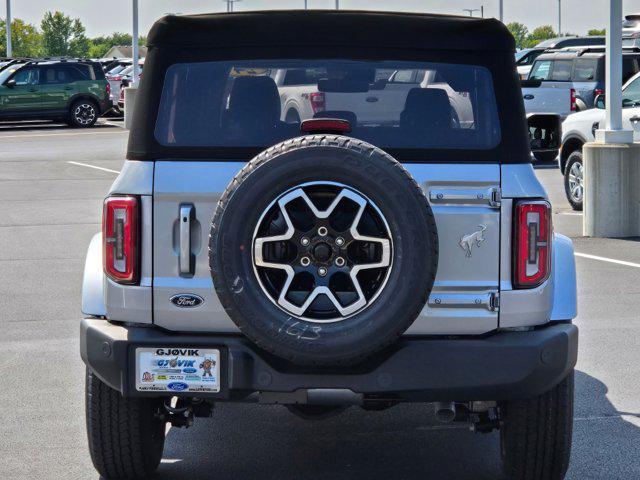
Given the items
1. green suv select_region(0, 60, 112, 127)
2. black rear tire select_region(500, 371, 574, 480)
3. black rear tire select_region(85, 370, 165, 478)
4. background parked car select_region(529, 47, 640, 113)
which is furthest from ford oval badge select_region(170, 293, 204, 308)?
green suv select_region(0, 60, 112, 127)

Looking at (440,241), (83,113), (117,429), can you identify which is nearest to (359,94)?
(440,241)

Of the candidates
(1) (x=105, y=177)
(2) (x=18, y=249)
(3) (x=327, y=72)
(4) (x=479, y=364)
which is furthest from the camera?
(1) (x=105, y=177)

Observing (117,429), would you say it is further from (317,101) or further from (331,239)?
(317,101)

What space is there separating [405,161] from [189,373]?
1.11 metres

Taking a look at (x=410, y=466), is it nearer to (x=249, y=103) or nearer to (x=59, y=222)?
(x=249, y=103)

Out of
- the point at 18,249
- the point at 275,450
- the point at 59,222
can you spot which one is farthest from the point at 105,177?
the point at 275,450

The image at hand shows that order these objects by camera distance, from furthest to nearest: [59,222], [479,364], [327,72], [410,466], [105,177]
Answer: [105,177]
[59,222]
[410,466]
[327,72]
[479,364]

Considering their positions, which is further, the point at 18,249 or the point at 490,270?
the point at 18,249

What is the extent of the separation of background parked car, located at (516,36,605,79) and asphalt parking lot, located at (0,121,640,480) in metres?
21.7

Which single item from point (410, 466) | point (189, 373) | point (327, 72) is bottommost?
point (410, 466)

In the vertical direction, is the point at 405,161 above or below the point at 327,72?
below

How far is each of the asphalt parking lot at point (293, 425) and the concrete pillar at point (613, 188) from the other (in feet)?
6.64

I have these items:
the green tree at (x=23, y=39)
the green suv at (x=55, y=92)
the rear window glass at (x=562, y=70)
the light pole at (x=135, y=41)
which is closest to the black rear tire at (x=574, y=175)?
the rear window glass at (x=562, y=70)

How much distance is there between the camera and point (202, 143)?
4848 millimetres
